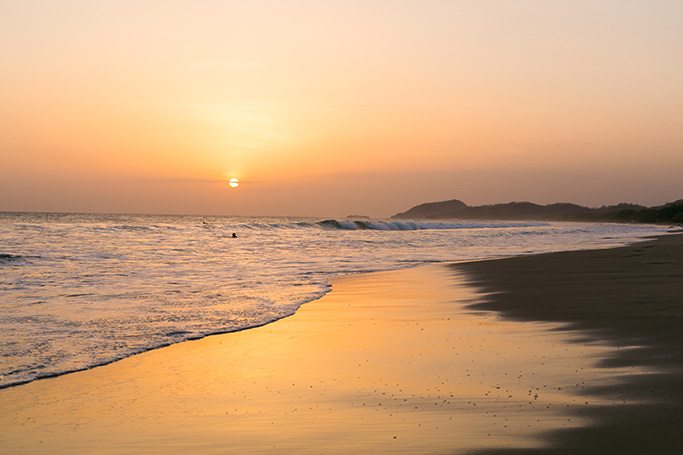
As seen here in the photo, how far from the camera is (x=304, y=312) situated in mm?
12625

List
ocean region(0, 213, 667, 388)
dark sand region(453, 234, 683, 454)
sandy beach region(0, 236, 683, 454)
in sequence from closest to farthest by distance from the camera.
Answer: dark sand region(453, 234, 683, 454) < sandy beach region(0, 236, 683, 454) < ocean region(0, 213, 667, 388)

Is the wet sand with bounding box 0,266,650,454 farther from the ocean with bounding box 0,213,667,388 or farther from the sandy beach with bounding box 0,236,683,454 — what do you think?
the ocean with bounding box 0,213,667,388

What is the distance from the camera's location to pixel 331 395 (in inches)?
258

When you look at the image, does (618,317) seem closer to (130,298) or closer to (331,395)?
(331,395)

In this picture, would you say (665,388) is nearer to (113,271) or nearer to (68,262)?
(113,271)

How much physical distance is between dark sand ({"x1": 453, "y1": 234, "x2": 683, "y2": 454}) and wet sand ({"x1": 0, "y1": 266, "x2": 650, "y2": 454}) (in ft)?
0.64

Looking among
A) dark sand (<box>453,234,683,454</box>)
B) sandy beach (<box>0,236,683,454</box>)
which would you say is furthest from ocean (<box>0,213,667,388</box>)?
dark sand (<box>453,234,683,454</box>)

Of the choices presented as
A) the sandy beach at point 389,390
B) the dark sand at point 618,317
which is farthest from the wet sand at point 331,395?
the dark sand at point 618,317

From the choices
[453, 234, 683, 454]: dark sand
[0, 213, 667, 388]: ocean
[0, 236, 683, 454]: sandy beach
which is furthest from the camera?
[0, 213, 667, 388]: ocean

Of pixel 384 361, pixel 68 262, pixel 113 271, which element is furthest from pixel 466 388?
pixel 68 262

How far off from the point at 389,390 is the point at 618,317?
565 cm

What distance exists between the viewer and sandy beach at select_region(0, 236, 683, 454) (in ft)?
16.8

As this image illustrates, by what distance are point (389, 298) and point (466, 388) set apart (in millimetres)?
7811

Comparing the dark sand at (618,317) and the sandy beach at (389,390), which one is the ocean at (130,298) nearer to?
the sandy beach at (389,390)
